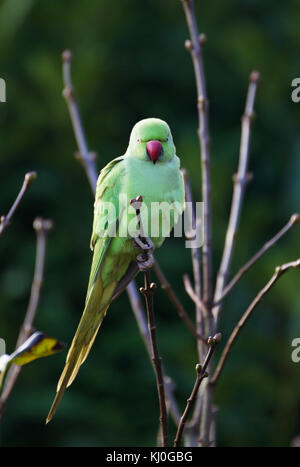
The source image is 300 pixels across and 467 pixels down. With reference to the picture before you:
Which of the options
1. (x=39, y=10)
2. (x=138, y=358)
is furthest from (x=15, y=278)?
(x=39, y=10)

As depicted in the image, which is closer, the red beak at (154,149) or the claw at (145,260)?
the claw at (145,260)

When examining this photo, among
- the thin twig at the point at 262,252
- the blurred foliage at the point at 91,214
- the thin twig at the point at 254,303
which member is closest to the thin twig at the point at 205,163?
the thin twig at the point at 262,252

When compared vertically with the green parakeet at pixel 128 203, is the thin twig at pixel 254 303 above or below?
below

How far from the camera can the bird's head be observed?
1509 mm

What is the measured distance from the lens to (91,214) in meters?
3.90

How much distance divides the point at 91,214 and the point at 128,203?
7.62ft

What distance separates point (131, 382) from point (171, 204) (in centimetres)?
244

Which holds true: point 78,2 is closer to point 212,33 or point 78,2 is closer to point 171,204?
point 212,33

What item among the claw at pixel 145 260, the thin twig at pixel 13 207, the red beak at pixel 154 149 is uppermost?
the red beak at pixel 154 149

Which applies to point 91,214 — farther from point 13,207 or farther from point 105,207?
point 13,207

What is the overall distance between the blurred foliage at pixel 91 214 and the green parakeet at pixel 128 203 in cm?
213

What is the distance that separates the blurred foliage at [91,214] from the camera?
12.1 ft

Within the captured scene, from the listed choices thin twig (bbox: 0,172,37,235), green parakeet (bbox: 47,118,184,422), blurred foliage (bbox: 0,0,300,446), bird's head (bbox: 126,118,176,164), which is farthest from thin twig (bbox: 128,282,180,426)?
blurred foliage (bbox: 0,0,300,446)

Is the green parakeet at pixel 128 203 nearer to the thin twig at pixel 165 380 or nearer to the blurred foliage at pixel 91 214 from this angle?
the thin twig at pixel 165 380
